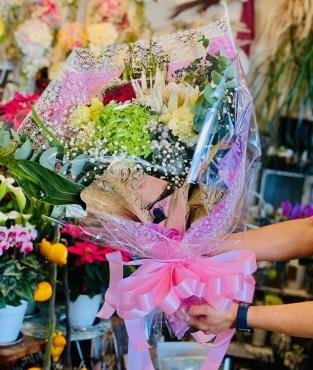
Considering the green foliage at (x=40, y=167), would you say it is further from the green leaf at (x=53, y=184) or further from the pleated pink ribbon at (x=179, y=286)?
the pleated pink ribbon at (x=179, y=286)

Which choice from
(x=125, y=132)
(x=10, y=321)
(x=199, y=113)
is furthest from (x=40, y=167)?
(x=10, y=321)

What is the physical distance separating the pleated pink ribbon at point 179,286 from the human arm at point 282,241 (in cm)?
21

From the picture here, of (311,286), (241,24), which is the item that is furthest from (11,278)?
(241,24)

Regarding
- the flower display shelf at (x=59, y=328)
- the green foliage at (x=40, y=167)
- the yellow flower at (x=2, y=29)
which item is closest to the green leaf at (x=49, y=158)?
the green foliage at (x=40, y=167)

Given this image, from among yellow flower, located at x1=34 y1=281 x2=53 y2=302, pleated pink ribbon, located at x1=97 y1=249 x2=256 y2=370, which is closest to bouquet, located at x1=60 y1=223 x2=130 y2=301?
yellow flower, located at x1=34 y1=281 x2=53 y2=302

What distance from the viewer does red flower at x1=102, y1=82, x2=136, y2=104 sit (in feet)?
3.59

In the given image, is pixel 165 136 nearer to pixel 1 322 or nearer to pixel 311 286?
pixel 1 322

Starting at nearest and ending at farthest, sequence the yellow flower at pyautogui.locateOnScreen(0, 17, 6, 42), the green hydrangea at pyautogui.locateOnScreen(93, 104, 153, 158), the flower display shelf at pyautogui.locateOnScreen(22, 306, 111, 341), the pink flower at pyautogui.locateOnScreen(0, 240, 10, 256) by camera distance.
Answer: the green hydrangea at pyautogui.locateOnScreen(93, 104, 153, 158) → the pink flower at pyautogui.locateOnScreen(0, 240, 10, 256) → the flower display shelf at pyautogui.locateOnScreen(22, 306, 111, 341) → the yellow flower at pyautogui.locateOnScreen(0, 17, 6, 42)

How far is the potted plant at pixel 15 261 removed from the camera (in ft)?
4.45

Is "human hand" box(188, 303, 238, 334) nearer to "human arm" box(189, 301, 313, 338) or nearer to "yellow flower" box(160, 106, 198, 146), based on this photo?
"human arm" box(189, 301, 313, 338)

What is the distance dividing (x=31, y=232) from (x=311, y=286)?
155 cm

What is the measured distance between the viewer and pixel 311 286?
257 cm

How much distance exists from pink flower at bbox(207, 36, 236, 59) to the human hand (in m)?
0.47

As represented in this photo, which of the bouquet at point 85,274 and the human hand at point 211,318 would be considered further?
the bouquet at point 85,274
